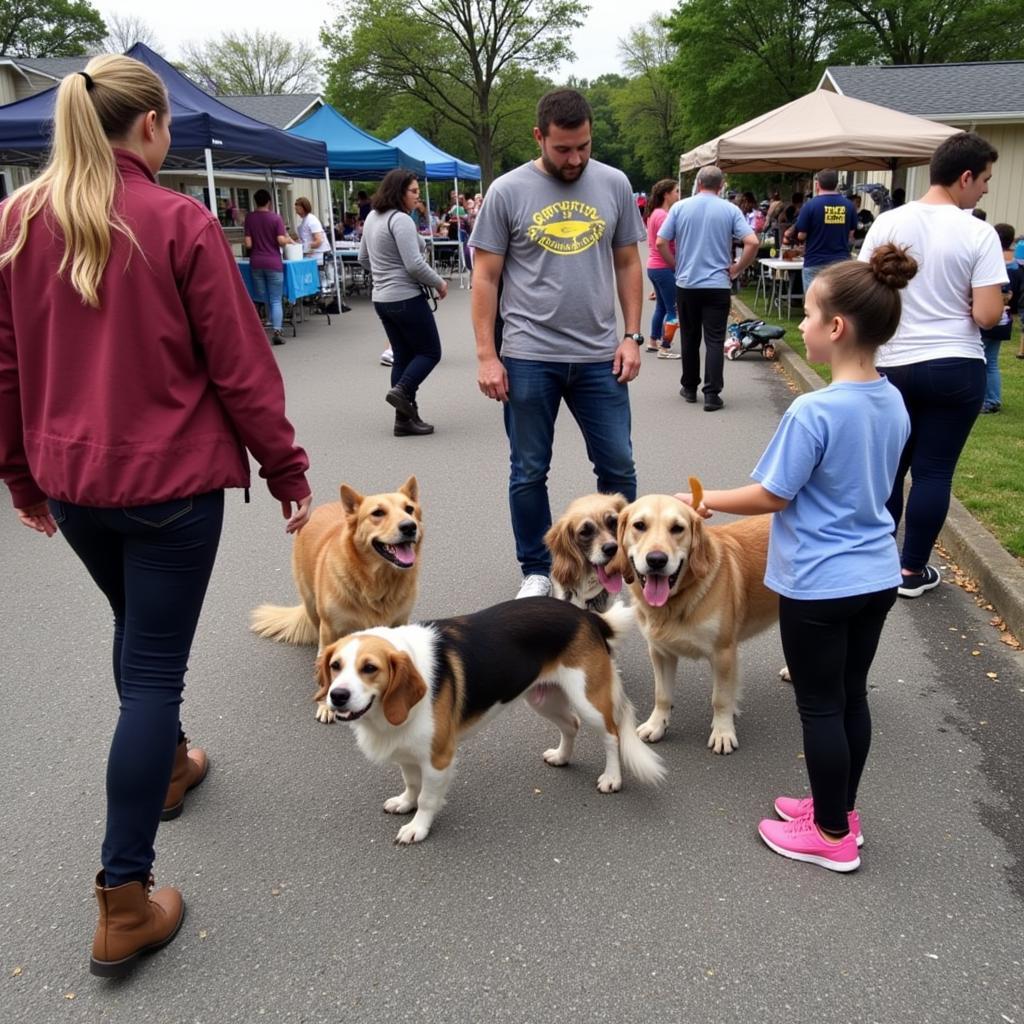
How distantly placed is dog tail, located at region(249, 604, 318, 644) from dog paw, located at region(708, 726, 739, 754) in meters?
1.99

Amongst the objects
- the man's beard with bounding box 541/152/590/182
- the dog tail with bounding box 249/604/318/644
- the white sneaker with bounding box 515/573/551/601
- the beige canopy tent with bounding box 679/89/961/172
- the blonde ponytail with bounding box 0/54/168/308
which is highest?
the beige canopy tent with bounding box 679/89/961/172

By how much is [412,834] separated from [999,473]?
17.7ft

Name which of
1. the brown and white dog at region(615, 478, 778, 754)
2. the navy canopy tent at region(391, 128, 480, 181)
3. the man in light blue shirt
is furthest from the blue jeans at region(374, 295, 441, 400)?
the navy canopy tent at region(391, 128, 480, 181)

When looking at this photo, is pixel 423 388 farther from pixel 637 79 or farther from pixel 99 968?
pixel 637 79

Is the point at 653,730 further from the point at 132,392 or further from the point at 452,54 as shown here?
the point at 452,54

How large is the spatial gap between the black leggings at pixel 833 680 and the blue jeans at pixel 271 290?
516 inches

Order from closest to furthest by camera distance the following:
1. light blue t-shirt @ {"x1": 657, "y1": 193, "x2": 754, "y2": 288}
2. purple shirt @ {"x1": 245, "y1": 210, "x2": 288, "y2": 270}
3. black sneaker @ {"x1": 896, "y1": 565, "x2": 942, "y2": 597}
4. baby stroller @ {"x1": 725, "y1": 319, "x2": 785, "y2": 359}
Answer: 1. black sneaker @ {"x1": 896, "y1": 565, "x2": 942, "y2": 597}
2. light blue t-shirt @ {"x1": 657, "y1": 193, "x2": 754, "y2": 288}
3. baby stroller @ {"x1": 725, "y1": 319, "x2": 785, "y2": 359}
4. purple shirt @ {"x1": 245, "y1": 210, "x2": 288, "y2": 270}

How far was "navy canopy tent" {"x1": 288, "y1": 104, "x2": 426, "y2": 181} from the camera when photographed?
18438 millimetres

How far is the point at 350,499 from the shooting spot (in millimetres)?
3758

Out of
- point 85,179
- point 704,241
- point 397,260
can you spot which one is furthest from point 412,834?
point 704,241

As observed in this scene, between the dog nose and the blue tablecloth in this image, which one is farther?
the blue tablecloth

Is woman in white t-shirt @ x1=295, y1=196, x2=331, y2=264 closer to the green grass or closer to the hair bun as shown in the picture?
the green grass

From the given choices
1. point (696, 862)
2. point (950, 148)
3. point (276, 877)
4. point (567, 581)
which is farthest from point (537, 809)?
point (950, 148)

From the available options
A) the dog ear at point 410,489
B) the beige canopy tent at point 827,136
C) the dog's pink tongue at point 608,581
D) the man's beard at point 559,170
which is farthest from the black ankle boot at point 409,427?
the beige canopy tent at point 827,136
